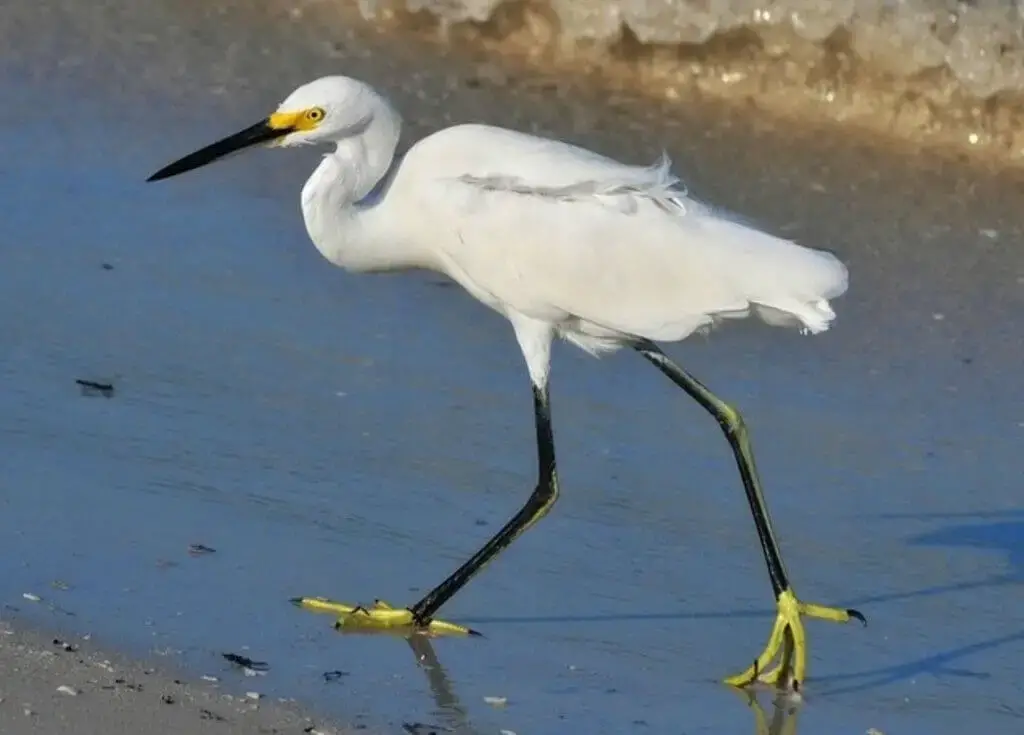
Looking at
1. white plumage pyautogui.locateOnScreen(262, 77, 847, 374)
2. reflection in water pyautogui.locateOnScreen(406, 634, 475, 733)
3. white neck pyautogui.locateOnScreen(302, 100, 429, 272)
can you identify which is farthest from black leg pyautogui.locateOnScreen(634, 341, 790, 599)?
reflection in water pyautogui.locateOnScreen(406, 634, 475, 733)

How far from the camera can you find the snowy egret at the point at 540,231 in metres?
5.61

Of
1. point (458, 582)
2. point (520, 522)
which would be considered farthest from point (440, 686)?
point (520, 522)

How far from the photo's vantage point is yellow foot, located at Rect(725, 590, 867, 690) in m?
5.00

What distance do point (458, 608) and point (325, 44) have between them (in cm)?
595

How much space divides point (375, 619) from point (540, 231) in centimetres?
114

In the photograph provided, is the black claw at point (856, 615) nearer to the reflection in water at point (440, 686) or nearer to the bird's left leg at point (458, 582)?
the bird's left leg at point (458, 582)

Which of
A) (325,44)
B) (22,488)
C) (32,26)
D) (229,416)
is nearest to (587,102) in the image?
(325,44)

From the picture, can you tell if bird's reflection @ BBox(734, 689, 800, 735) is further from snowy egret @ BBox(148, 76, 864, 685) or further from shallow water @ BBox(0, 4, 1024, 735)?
snowy egret @ BBox(148, 76, 864, 685)

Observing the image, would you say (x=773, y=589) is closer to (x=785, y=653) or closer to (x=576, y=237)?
(x=785, y=653)

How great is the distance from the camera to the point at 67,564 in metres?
5.20

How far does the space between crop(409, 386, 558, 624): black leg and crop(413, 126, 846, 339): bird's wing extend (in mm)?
281

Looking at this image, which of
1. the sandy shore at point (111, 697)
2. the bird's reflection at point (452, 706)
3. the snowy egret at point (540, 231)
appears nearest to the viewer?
the sandy shore at point (111, 697)

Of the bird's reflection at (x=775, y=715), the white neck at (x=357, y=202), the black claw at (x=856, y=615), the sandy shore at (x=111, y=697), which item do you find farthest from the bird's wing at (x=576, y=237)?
the sandy shore at (x=111, y=697)

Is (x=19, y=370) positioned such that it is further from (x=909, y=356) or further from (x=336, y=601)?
(x=909, y=356)
